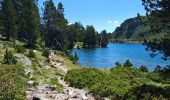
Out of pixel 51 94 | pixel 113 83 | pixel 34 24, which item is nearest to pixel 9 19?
pixel 34 24

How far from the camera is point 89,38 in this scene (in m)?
181

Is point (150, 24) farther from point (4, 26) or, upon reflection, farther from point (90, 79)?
point (4, 26)

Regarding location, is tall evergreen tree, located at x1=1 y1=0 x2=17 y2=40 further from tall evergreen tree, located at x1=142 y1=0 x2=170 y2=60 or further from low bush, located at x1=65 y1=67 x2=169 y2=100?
tall evergreen tree, located at x1=142 y1=0 x2=170 y2=60

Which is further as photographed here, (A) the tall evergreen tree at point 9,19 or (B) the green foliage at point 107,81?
(A) the tall evergreen tree at point 9,19

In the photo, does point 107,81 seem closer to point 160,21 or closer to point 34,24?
point 160,21

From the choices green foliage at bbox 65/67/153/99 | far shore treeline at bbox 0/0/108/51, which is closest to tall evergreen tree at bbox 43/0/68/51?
far shore treeline at bbox 0/0/108/51

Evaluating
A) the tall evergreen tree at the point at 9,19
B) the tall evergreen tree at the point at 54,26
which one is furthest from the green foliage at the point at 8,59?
the tall evergreen tree at the point at 54,26

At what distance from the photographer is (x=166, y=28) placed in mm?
28219

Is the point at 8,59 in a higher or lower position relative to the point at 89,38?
higher

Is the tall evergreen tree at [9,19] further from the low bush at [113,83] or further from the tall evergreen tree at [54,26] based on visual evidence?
the low bush at [113,83]

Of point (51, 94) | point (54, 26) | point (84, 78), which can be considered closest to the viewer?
point (51, 94)

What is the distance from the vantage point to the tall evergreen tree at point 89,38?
179 meters

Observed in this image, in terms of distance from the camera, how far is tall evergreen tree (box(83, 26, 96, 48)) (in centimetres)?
17888

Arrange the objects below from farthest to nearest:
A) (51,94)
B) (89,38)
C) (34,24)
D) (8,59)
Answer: (89,38)
(34,24)
(8,59)
(51,94)
